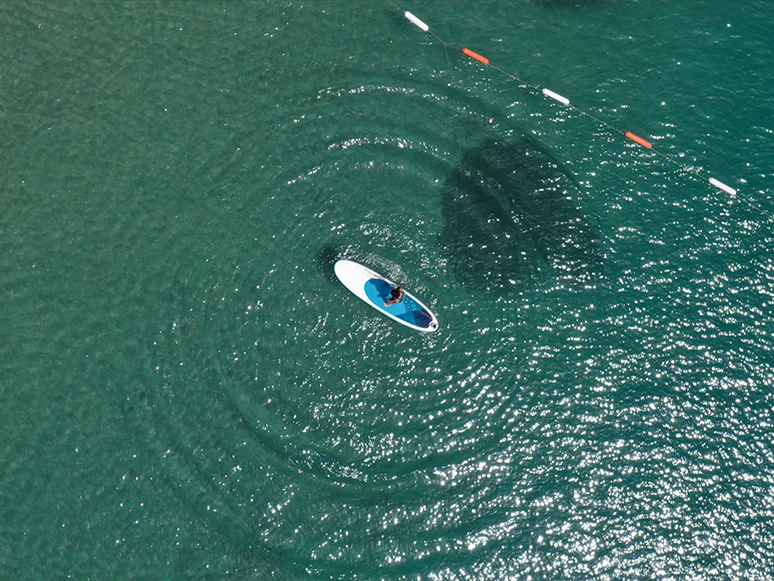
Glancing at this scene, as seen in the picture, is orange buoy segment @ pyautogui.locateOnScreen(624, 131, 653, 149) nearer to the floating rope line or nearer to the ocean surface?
the floating rope line

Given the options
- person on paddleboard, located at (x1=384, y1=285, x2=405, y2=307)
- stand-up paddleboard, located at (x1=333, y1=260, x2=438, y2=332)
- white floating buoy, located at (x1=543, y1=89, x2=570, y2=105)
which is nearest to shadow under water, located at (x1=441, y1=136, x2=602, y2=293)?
stand-up paddleboard, located at (x1=333, y1=260, x2=438, y2=332)

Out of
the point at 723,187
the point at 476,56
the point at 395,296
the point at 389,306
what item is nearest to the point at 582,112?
the point at 476,56

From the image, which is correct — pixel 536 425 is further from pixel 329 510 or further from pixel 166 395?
pixel 166 395

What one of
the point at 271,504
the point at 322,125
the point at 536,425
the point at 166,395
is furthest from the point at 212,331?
the point at 536,425

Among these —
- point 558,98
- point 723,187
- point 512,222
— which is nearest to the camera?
point 512,222

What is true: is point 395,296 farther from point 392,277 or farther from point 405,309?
point 392,277

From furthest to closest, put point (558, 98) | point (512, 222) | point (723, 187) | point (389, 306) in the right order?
1. point (558, 98)
2. point (723, 187)
3. point (512, 222)
4. point (389, 306)
